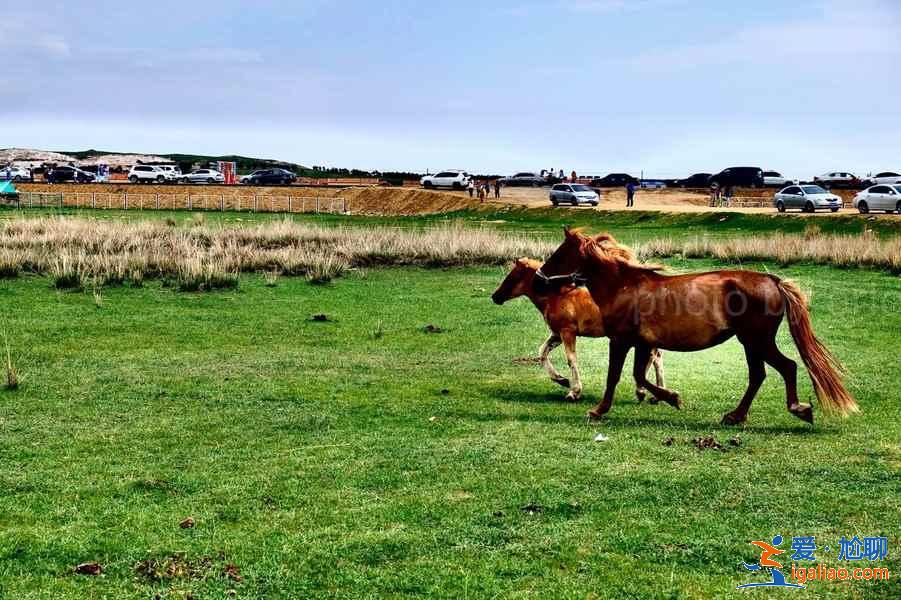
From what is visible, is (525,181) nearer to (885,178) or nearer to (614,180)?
(614,180)

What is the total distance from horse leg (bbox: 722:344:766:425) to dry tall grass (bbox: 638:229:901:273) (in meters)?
20.7

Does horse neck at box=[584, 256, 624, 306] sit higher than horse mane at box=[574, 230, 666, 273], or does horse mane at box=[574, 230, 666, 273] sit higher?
horse mane at box=[574, 230, 666, 273]

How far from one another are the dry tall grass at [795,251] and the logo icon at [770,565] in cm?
2485

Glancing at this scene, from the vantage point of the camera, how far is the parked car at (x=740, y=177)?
91.9 metres

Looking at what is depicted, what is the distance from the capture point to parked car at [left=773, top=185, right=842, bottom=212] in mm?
59656

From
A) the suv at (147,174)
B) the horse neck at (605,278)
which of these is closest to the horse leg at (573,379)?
the horse neck at (605,278)

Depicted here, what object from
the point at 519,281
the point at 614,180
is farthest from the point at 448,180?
the point at 519,281

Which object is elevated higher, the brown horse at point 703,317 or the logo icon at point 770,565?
the brown horse at point 703,317

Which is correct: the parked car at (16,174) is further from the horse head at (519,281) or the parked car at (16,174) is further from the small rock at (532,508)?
the small rock at (532,508)

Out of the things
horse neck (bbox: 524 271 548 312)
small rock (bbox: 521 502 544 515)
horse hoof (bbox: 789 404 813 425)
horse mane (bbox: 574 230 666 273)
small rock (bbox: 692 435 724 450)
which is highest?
horse mane (bbox: 574 230 666 273)

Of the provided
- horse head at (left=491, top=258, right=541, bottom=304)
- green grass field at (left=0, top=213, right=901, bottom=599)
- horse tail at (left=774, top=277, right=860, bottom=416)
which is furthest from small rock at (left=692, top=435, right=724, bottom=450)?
horse head at (left=491, top=258, right=541, bottom=304)

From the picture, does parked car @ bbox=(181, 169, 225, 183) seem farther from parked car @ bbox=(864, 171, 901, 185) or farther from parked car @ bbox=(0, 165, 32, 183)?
parked car @ bbox=(864, 171, 901, 185)

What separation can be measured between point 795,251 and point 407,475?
90.5 feet

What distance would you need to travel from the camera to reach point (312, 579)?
730cm
